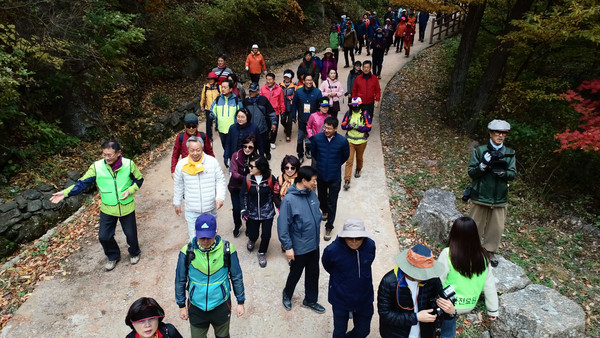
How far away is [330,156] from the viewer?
661cm

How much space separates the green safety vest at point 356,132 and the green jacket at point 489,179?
9.01 ft

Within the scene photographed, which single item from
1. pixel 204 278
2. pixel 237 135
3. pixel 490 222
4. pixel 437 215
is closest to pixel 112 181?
pixel 237 135

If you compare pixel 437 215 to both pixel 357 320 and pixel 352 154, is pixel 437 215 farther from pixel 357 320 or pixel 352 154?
pixel 357 320

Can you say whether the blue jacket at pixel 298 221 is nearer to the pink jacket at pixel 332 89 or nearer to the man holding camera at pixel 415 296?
the man holding camera at pixel 415 296

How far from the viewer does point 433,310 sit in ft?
11.0

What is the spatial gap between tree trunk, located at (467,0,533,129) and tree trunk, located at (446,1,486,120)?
2.14ft

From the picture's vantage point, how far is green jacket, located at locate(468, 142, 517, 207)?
530 cm

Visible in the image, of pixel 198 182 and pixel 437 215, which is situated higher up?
pixel 198 182

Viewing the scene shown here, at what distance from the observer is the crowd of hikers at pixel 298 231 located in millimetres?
3418

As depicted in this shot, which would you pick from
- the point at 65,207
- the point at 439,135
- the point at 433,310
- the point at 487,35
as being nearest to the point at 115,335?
the point at 433,310

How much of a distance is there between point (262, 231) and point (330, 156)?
1737mm

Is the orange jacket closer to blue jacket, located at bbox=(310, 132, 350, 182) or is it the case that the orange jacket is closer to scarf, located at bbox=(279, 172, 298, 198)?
blue jacket, located at bbox=(310, 132, 350, 182)

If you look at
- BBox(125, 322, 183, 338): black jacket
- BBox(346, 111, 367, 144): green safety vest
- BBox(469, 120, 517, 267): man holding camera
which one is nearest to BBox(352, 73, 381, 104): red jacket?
BBox(346, 111, 367, 144): green safety vest

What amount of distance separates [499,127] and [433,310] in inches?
116
